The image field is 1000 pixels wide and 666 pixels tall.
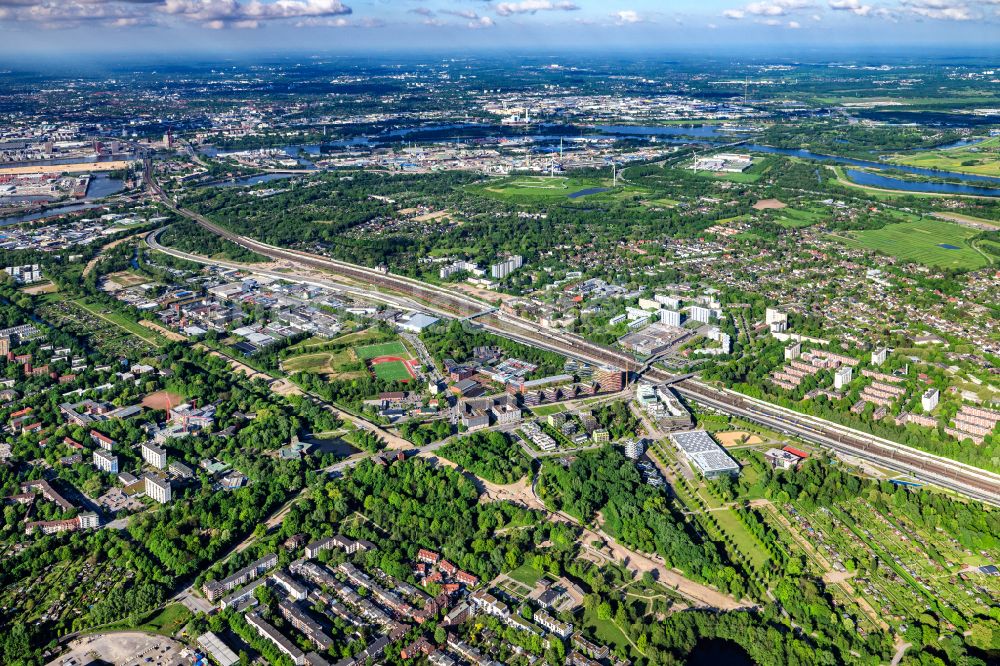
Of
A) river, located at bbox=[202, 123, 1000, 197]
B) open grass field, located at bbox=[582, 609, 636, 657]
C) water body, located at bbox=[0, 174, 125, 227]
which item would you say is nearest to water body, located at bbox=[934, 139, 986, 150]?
river, located at bbox=[202, 123, 1000, 197]

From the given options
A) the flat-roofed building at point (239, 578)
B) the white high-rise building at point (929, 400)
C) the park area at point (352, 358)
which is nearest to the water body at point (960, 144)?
the white high-rise building at point (929, 400)

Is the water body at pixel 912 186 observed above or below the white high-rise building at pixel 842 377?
above

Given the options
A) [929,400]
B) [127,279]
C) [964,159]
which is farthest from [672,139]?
[929,400]

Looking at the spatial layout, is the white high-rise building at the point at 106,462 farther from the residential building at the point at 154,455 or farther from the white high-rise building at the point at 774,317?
the white high-rise building at the point at 774,317

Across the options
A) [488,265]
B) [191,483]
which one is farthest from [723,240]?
[191,483]

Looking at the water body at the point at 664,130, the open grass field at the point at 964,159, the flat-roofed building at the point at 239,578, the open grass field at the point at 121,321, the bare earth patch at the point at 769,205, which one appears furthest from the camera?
the water body at the point at 664,130
